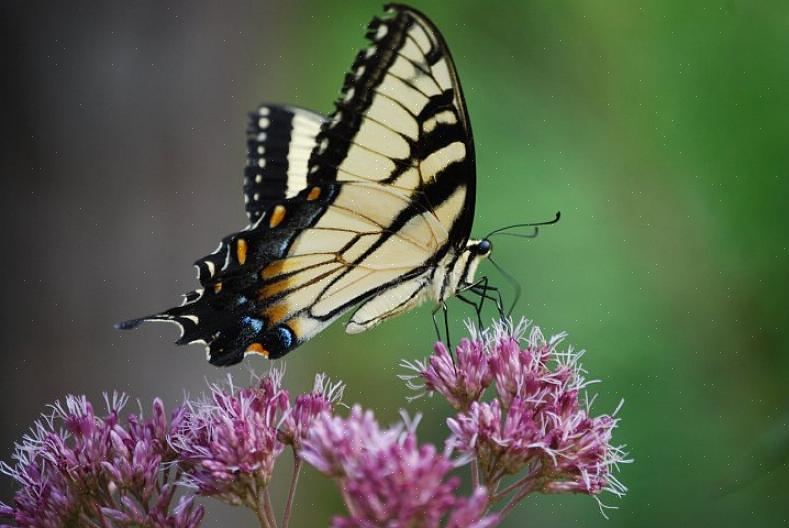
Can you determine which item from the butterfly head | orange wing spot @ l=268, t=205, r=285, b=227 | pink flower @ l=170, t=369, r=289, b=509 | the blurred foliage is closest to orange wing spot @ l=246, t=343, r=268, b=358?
pink flower @ l=170, t=369, r=289, b=509

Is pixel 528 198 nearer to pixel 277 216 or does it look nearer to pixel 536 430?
pixel 277 216

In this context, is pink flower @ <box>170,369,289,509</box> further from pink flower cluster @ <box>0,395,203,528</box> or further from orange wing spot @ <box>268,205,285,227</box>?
orange wing spot @ <box>268,205,285,227</box>

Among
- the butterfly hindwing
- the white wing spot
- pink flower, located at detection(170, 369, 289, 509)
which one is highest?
the white wing spot

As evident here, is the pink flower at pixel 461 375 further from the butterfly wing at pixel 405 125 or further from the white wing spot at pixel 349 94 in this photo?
the white wing spot at pixel 349 94

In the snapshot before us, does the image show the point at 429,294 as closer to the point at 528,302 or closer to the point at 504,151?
the point at 528,302

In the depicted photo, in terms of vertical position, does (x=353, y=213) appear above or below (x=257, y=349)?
above

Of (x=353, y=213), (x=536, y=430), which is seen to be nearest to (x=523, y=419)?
(x=536, y=430)
